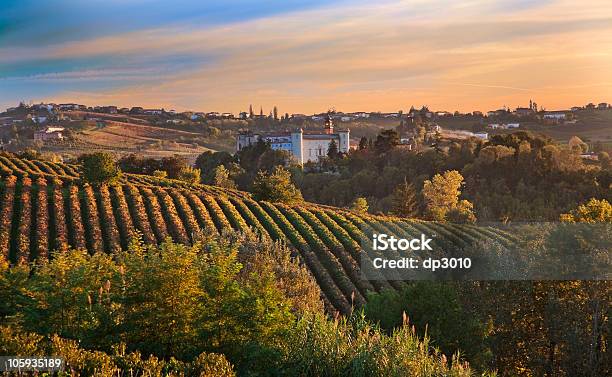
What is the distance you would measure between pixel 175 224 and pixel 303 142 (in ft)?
311

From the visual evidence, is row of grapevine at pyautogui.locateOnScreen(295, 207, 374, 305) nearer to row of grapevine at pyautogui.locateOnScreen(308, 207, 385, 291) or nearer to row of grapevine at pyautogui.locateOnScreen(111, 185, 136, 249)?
row of grapevine at pyautogui.locateOnScreen(308, 207, 385, 291)

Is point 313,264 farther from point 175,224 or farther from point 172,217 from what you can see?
point 172,217

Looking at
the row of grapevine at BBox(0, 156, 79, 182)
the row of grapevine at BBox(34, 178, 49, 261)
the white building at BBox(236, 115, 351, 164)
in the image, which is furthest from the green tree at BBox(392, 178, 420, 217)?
the white building at BBox(236, 115, 351, 164)

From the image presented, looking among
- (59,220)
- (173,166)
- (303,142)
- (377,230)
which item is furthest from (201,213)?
(303,142)

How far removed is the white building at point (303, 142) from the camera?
12294 centimetres

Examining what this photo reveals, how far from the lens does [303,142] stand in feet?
414

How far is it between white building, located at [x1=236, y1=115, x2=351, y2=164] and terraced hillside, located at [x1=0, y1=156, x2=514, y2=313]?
266ft

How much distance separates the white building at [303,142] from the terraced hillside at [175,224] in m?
80.9

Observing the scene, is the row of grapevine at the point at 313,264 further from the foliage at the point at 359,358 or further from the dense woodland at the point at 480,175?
the dense woodland at the point at 480,175

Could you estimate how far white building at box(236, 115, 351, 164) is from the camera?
403ft

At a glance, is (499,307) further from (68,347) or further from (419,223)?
(419,223)

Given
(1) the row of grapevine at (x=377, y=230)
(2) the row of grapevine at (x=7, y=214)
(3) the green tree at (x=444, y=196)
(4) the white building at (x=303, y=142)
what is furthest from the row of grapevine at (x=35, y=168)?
(4) the white building at (x=303, y=142)

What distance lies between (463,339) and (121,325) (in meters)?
8.52

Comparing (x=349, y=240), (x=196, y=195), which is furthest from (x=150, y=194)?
(x=349, y=240)
